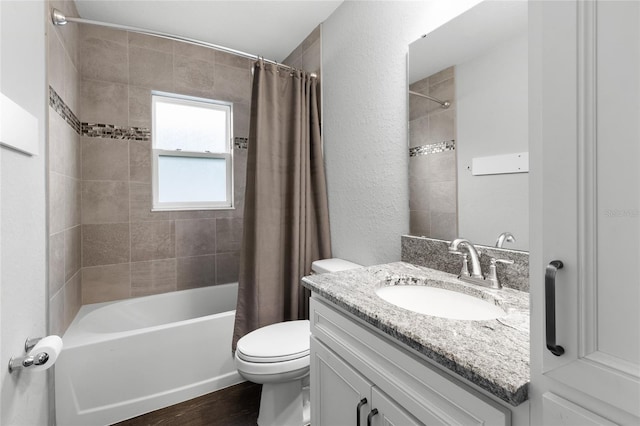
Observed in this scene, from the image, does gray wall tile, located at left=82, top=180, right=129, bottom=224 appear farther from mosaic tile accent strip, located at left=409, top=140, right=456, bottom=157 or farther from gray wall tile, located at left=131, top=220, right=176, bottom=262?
mosaic tile accent strip, located at left=409, top=140, right=456, bottom=157

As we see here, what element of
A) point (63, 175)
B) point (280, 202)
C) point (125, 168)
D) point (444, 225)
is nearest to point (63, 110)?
point (63, 175)

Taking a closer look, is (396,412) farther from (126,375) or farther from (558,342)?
(126,375)

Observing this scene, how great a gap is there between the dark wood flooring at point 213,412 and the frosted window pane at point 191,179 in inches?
61.4

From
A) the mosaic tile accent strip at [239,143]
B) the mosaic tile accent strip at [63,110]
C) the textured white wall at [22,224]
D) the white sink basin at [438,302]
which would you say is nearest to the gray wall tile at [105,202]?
the mosaic tile accent strip at [63,110]

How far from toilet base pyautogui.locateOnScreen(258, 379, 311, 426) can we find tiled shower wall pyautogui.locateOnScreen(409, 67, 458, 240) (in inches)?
41.2

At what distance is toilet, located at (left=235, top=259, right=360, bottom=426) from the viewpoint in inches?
54.7

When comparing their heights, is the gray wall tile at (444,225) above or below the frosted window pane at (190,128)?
below

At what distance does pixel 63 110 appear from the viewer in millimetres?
1706

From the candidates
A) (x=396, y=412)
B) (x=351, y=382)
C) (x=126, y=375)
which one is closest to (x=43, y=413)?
(x=126, y=375)

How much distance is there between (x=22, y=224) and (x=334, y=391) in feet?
4.00

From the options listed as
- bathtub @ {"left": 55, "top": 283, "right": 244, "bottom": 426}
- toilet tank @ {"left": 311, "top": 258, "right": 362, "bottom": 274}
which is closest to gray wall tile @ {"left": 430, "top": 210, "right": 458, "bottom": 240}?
toilet tank @ {"left": 311, "top": 258, "right": 362, "bottom": 274}

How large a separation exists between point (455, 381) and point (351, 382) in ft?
1.32

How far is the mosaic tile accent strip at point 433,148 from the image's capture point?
1281 mm

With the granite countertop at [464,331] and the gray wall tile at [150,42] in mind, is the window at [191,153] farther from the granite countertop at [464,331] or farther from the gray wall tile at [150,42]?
the granite countertop at [464,331]
